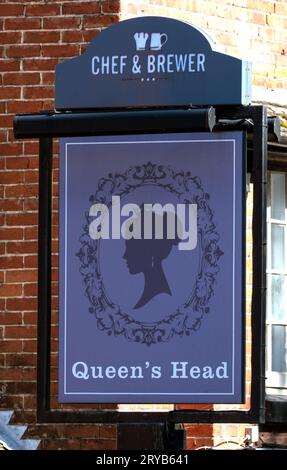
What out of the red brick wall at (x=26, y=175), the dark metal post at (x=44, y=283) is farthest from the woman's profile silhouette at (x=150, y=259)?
the red brick wall at (x=26, y=175)

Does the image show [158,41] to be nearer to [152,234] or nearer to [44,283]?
[152,234]

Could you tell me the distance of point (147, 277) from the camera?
8.52 m

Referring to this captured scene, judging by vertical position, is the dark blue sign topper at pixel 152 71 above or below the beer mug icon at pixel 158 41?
below

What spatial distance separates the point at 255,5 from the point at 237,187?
2817 millimetres

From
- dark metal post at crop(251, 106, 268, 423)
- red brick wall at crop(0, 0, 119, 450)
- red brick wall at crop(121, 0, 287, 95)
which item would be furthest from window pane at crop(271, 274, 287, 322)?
dark metal post at crop(251, 106, 268, 423)

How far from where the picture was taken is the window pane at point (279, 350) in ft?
35.1

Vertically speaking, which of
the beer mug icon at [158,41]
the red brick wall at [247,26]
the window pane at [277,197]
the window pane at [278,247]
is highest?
the red brick wall at [247,26]

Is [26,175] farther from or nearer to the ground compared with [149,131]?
nearer to the ground

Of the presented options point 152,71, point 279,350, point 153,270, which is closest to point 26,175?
point 152,71

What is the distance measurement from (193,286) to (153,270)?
0.25 meters

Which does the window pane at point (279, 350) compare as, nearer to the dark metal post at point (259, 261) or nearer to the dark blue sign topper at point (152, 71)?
the dark metal post at point (259, 261)

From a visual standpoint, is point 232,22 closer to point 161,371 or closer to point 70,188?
point 70,188

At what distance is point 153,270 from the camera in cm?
852

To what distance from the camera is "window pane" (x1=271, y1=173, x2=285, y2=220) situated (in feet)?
35.6
